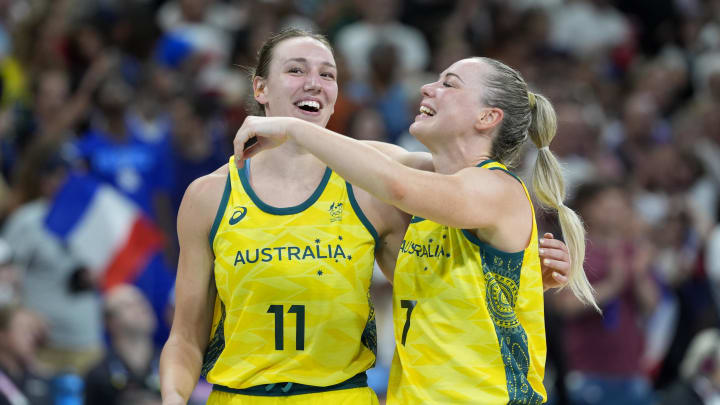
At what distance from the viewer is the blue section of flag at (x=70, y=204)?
25.0 ft

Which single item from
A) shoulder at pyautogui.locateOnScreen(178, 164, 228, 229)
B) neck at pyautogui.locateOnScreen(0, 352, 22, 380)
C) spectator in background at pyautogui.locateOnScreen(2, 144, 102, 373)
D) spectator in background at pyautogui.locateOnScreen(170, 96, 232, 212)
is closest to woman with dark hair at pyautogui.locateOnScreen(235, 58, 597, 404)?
shoulder at pyautogui.locateOnScreen(178, 164, 228, 229)

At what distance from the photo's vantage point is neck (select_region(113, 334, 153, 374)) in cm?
633

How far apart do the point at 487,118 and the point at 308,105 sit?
66 centimetres

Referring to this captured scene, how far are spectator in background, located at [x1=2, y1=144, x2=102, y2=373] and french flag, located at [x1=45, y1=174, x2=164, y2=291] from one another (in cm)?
14

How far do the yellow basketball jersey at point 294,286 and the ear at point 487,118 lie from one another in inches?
20.4

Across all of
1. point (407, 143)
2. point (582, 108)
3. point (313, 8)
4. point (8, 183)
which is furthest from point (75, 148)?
point (582, 108)

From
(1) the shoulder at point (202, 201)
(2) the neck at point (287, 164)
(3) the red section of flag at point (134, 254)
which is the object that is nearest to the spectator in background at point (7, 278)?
(3) the red section of flag at point (134, 254)

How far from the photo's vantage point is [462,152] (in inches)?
144

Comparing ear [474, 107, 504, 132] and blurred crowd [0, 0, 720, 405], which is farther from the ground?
ear [474, 107, 504, 132]

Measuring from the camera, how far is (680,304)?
8266 mm

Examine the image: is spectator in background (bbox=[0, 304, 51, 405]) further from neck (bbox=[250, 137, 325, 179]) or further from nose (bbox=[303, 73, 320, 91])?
nose (bbox=[303, 73, 320, 91])

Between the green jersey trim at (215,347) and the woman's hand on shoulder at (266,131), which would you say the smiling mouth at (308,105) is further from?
the green jersey trim at (215,347)

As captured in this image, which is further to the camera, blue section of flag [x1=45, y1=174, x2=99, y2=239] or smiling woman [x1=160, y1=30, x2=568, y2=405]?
blue section of flag [x1=45, y1=174, x2=99, y2=239]

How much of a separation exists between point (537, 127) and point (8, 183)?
568 centimetres
